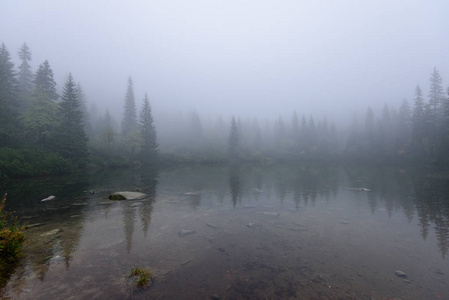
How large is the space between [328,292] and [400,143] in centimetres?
9068

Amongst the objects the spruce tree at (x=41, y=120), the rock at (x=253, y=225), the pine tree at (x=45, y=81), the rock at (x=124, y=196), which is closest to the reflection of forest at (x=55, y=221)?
the rock at (x=124, y=196)

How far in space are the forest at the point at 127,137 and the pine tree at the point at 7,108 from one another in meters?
0.13

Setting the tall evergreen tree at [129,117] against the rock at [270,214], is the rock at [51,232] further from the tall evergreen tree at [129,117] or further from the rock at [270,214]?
the tall evergreen tree at [129,117]

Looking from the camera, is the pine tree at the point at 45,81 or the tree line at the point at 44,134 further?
the pine tree at the point at 45,81

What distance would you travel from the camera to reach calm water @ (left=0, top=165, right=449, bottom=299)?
19.4ft

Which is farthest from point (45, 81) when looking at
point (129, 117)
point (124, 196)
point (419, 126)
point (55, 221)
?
point (419, 126)

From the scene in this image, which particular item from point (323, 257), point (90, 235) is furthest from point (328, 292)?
point (90, 235)

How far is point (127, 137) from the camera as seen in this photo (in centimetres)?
5875

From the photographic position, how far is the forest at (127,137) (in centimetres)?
3394

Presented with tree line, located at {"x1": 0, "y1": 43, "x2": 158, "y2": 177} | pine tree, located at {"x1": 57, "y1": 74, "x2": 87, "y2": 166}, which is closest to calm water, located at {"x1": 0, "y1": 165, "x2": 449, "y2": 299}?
tree line, located at {"x1": 0, "y1": 43, "x2": 158, "y2": 177}

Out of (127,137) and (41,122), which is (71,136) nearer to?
(41,122)

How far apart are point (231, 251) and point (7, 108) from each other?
46.5 metres

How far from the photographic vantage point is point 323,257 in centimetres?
799

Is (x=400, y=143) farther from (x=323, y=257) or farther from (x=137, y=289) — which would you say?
(x=137, y=289)
